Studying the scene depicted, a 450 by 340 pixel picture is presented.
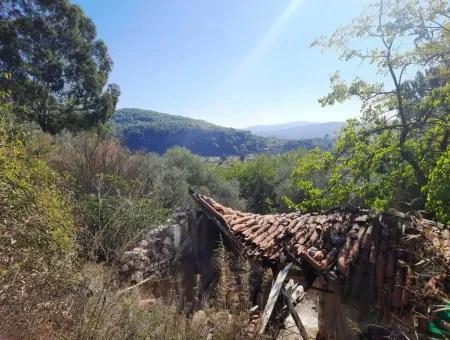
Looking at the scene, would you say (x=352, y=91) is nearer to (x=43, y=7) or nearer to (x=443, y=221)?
(x=443, y=221)

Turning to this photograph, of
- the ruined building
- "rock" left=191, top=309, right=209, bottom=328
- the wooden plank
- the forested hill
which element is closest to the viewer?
"rock" left=191, top=309, right=209, bottom=328

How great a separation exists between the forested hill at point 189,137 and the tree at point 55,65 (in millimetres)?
61875

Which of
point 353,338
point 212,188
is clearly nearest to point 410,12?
point 353,338

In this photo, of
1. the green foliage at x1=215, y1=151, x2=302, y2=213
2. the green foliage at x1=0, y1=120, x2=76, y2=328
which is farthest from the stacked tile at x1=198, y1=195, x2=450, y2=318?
the green foliage at x1=215, y1=151, x2=302, y2=213

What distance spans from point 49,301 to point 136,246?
7.23m

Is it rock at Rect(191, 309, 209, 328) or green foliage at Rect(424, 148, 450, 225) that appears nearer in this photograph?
rock at Rect(191, 309, 209, 328)

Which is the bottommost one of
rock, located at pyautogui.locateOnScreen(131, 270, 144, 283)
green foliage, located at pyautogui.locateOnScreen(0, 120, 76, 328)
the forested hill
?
rock, located at pyautogui.locateOnScreen(131, 270, 144, 283)

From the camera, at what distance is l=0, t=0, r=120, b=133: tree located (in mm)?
22216

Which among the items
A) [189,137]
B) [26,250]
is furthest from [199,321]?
[189,137]

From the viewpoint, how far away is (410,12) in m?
10.8

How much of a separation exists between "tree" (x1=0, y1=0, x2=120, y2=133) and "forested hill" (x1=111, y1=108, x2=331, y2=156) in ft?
203

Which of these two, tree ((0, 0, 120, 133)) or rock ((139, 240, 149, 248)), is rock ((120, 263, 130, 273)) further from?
tree ((0, 0, 120, 133))

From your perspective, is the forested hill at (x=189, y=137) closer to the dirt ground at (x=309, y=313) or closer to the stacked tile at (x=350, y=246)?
the dirt ground at (x=309, y=313)

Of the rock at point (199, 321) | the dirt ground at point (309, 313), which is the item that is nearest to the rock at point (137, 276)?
the dirt ground at point (309, 313)
